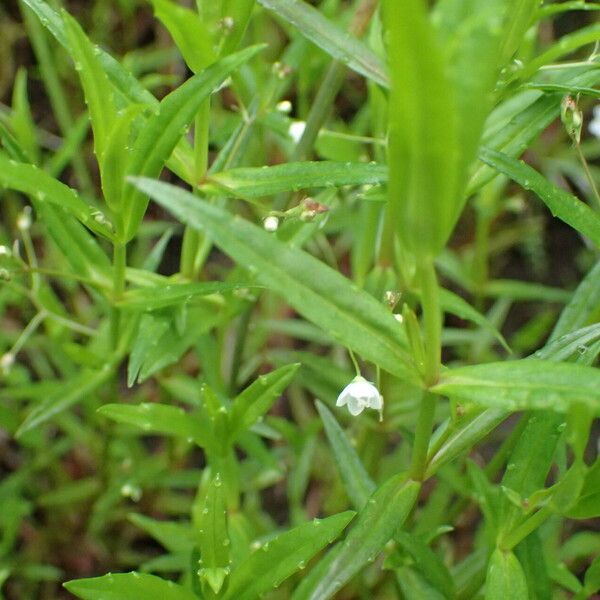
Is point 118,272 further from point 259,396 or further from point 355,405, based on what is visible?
point 355,405

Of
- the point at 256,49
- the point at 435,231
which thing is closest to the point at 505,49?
the point at 256,49

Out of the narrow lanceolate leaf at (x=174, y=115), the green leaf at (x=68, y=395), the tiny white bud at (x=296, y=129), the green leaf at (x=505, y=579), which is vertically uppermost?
the narrow lanceolate leaf at (x=174, y=115)

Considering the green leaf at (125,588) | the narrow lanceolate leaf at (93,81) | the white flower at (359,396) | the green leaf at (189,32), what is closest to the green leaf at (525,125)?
the white flower at (359,396)

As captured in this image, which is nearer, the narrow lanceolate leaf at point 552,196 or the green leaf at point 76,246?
the narrow lanceolate leaf at point 552,196

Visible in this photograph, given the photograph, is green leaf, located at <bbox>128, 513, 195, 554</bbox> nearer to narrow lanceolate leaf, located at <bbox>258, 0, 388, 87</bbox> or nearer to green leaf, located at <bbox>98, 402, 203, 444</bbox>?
green leaf, located at <bbox>98, 402, 203, 444</bbox>

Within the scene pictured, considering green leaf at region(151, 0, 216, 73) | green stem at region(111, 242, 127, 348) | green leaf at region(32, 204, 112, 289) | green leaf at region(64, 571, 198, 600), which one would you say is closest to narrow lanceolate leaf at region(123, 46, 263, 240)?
green leaf at region(151, 0, 216, 73)

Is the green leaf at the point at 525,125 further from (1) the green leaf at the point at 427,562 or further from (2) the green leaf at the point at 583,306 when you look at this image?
(1) the green leaf at the point at 427,562

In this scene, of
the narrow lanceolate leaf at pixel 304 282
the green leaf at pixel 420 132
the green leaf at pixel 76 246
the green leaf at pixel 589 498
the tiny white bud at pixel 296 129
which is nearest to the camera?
the green leaf at pixel 420 132
